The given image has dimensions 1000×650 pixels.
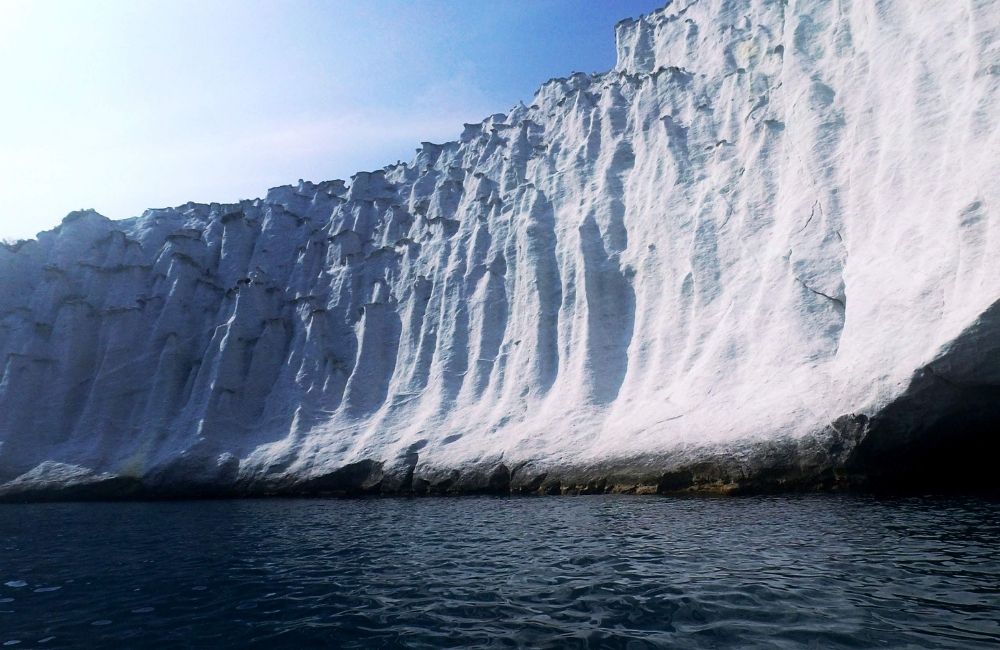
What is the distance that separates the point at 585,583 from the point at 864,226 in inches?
773

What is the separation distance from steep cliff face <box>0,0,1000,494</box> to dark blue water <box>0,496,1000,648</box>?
538 cm

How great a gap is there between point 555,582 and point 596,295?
2394cm

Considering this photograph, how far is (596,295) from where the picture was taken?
33250mm

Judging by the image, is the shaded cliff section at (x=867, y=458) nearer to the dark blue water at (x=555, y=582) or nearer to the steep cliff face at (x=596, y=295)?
the steep cliff face at (x=596, y=295)

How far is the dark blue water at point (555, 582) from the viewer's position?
7.78 meters

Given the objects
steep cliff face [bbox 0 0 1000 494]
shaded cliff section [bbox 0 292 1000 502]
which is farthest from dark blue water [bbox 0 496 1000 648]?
steep cliff face [bbox 0 0 1000 494]

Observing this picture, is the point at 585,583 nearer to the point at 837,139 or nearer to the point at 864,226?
the point at 864,226

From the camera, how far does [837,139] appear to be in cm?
2688

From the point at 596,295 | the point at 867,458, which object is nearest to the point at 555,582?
the point at 867,458

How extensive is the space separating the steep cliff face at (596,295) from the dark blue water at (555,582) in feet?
17.7

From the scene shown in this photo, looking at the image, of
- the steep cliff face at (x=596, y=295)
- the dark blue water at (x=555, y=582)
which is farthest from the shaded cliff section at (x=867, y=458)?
the dark blue water at (x=555, y=582)

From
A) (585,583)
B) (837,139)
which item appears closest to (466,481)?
(585,583)

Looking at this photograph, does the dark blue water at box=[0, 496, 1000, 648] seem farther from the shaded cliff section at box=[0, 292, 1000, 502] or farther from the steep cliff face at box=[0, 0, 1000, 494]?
the steep cliff face at box=[0, 0, 1000, 494]

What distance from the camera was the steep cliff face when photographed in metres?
20.2
